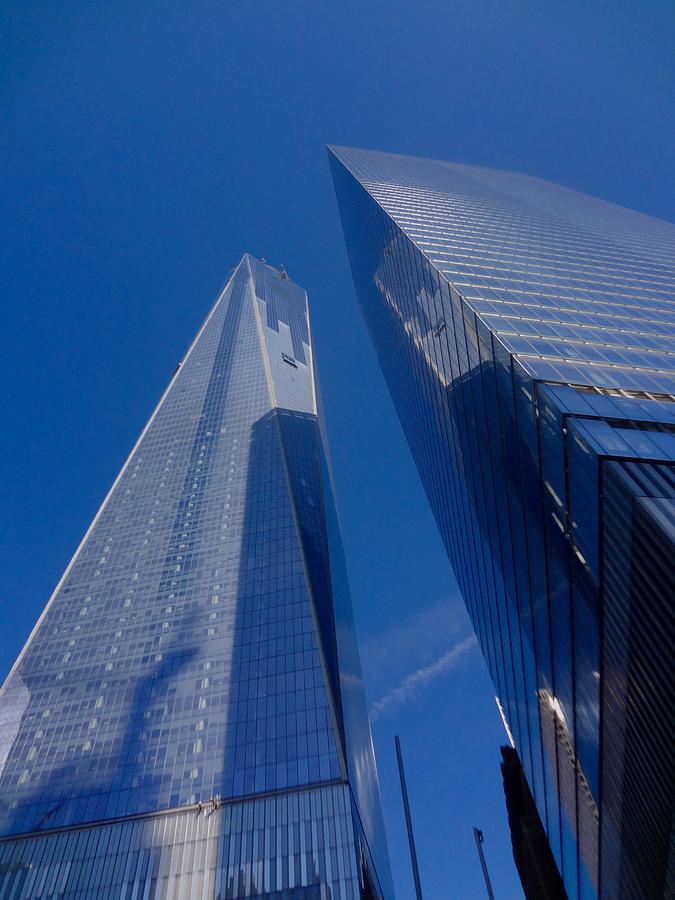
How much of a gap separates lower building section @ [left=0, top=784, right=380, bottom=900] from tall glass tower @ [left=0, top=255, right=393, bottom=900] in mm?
146

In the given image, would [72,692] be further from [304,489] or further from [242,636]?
[304,489]

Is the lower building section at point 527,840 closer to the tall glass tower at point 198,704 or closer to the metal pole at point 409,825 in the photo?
the tall glass tower at point 198,704

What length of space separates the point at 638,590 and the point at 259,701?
1932 inches

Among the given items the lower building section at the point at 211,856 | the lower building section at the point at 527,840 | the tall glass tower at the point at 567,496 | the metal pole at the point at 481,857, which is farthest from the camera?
the lower building section at the point at 527,840

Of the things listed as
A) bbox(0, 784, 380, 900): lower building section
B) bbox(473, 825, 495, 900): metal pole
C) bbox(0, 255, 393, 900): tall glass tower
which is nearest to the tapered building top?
bbox(473, 825, 495, 900): metal pole

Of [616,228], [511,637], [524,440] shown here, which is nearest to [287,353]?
[616,228]

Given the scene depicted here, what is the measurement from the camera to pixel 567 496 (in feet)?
79.3

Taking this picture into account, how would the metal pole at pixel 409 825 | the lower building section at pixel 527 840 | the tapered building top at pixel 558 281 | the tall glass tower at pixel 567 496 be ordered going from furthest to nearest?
the lower building section at pixel 527 840 → the tapered building top at pixel 558 281 → the metal pole at pixel 409 825 → the tall glass tower at pixel 567 496

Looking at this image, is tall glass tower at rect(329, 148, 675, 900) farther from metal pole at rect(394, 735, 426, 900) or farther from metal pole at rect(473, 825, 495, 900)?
metal pole at rect(394, 735, 426, 900)

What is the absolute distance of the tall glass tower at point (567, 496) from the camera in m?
20.3

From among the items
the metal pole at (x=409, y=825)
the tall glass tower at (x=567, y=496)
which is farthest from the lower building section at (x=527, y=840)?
the metal pole at (x=409, y=825)

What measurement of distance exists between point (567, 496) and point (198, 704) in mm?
51410

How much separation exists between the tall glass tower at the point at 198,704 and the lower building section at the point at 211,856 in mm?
146

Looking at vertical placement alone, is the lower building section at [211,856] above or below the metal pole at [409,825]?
above
